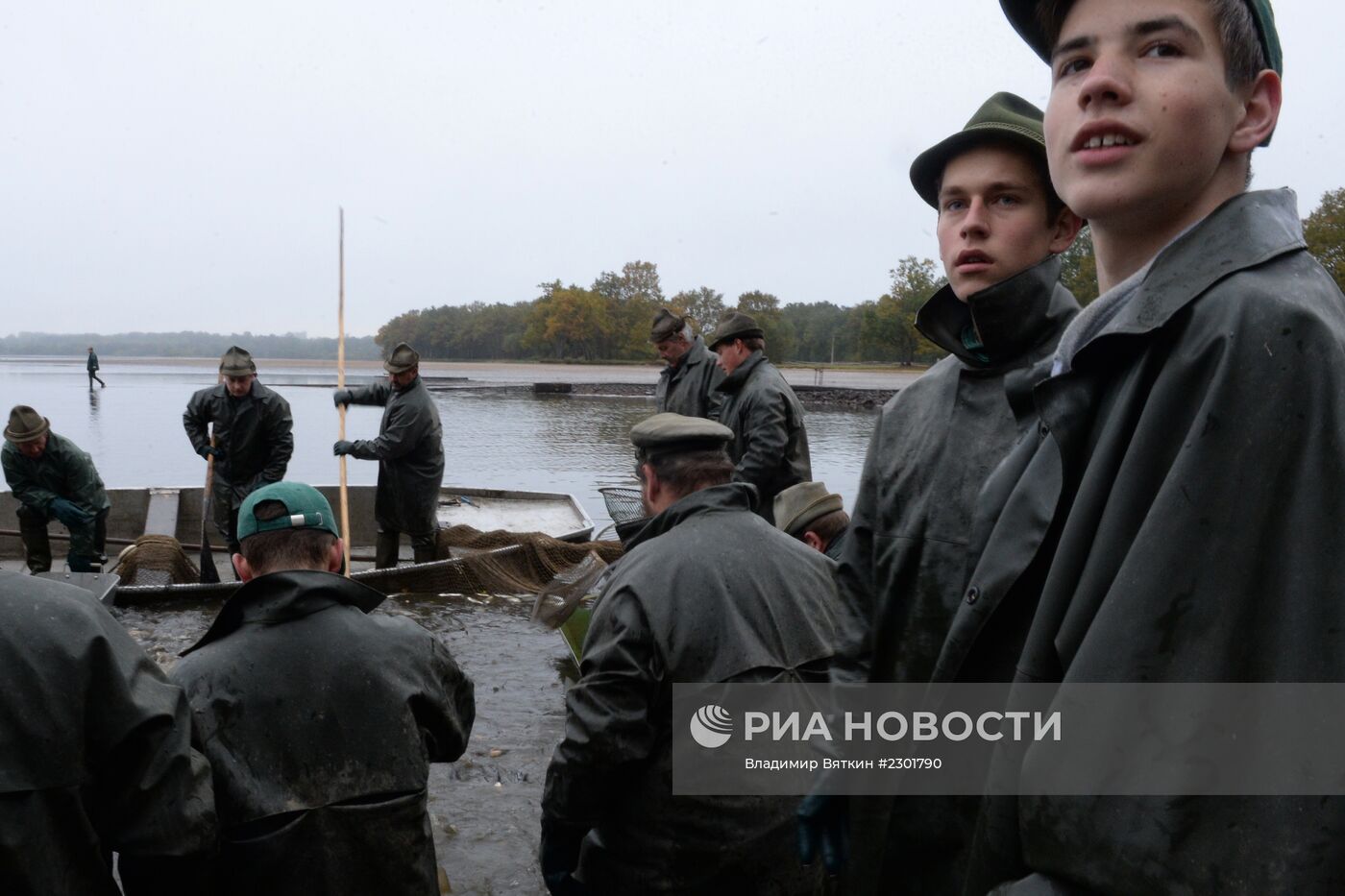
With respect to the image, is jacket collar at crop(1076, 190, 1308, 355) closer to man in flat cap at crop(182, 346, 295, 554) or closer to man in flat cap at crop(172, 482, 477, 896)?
man in flat cap at crop(172, 482, 477, 896)

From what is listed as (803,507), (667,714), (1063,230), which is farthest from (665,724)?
(803,507)

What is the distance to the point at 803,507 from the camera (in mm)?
5316

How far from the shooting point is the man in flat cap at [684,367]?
29.4 feet

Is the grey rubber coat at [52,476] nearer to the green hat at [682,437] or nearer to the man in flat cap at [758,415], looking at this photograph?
the man in flat cap at [758,415]

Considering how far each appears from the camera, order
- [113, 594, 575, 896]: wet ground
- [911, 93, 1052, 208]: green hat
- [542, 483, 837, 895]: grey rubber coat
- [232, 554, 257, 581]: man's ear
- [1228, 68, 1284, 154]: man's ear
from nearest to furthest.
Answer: [1228, 68, 1284, 154]: man's ear
[911, 93, 1052, 208]: green hat
[542, 483, 837, 895]: grey rubber coat
[232, 554, 257, 581]: man's ear
[113, 594, 575, 896]: wet ground

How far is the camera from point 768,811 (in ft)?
10.4

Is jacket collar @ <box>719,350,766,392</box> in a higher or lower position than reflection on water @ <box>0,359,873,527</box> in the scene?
higher

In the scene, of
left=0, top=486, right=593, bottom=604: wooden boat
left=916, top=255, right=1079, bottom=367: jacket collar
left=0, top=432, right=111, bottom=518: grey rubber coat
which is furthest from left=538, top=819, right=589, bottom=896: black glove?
left=0, top=432, right=111, bottom=518: grey rubber coat

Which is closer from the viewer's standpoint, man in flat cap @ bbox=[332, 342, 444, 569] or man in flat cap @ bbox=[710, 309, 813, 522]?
man in flat cap @ bbox=[710, 309, 813, 522]

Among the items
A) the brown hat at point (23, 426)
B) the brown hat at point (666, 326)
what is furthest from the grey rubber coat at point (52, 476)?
the brown hat at point (666, 326)

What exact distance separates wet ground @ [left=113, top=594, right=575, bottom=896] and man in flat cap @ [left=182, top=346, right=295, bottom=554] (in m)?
1.59

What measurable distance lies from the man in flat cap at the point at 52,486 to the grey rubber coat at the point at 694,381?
567 cm

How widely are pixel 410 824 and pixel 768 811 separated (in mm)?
1083

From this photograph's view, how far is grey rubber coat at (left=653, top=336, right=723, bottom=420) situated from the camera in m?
8.94
